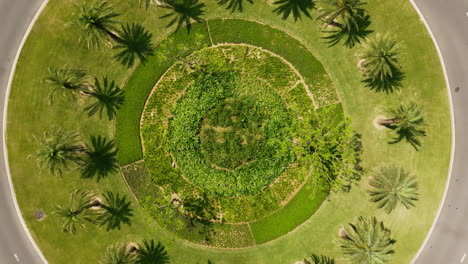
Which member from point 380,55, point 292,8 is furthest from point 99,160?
point 380,55

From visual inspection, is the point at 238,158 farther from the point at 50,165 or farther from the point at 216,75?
the point at 50,165

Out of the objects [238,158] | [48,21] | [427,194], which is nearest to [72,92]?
[48,21]

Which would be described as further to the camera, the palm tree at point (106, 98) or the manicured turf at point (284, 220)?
the palm tree at point (106, 98)

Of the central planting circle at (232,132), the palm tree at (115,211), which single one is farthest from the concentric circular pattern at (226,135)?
the palm tree at (115,211)

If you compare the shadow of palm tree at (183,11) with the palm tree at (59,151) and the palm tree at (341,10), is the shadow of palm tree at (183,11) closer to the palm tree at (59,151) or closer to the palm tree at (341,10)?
the palm tree at (341,10)

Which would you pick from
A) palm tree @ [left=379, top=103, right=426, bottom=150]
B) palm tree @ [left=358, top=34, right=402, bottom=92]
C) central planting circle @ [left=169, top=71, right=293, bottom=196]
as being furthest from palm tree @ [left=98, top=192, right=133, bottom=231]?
palm tree @ [left=379, top=103, right=426, bottom=150]

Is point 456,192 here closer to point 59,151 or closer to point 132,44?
point 132,44
